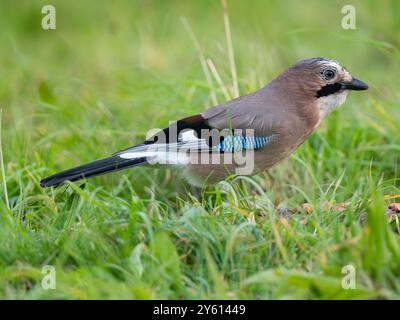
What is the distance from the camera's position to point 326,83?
489 centimetres

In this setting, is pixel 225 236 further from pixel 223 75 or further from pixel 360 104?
pixel 360 104

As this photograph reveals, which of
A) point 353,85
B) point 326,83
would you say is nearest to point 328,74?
point 326,83

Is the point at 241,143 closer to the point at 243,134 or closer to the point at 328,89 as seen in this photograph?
the point at 243,134

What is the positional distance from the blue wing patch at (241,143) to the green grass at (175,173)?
27 centimetres

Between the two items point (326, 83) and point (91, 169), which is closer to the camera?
point (91, 169)

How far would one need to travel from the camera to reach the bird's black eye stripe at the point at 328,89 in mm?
4898

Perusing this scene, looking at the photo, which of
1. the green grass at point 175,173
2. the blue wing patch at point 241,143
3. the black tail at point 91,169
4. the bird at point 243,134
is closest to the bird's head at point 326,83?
the bird at point 243,134

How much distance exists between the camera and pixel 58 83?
6891 millimetres

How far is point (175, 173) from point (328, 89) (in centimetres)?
109

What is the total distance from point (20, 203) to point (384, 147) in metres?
2.31

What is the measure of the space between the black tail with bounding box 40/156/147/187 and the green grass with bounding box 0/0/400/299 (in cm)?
12

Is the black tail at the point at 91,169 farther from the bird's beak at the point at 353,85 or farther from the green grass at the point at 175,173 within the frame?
the bird's beak at the point at 353,85
